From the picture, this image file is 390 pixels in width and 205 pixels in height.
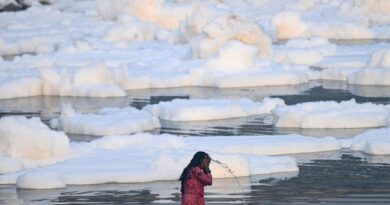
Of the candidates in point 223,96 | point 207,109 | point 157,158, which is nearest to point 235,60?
point 223,96

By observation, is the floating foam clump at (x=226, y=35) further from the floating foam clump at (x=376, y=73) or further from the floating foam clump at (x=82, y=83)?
the floating foam clump at (x=82, y=83)

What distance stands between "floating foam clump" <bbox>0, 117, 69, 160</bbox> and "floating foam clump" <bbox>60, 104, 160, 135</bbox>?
12.6 feet

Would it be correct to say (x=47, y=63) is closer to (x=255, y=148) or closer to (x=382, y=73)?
(x=382, y=73)

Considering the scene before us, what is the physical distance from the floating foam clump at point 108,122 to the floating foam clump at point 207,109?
66 centimetres

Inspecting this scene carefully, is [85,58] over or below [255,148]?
over

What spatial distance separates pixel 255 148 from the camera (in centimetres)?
1938

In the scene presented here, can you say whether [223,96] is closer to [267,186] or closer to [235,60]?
[235,60]

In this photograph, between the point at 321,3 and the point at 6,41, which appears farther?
the point at 321,3

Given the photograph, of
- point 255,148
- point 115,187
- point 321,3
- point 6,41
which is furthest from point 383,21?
point 115,187

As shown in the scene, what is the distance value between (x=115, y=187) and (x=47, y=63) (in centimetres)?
1849

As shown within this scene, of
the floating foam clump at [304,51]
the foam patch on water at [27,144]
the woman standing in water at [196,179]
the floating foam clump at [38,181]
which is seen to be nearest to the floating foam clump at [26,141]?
the foam patch on water at [27,144]

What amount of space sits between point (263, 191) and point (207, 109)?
28.5ft

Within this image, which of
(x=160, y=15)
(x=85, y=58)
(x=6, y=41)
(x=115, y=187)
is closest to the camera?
(x=115, y=187)

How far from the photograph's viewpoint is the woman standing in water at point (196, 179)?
11.9m
